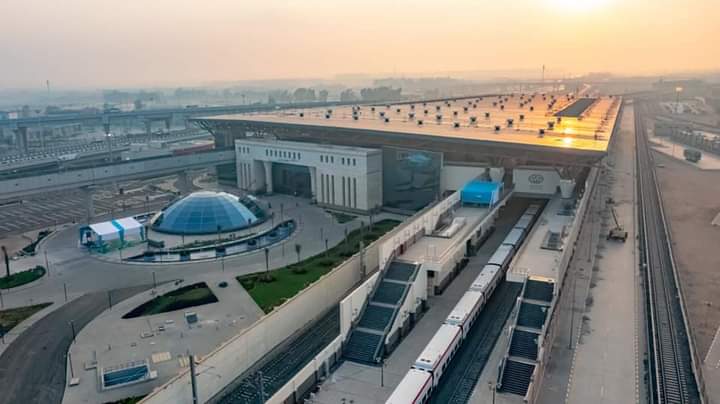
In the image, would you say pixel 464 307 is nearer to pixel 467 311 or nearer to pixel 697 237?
pixel 467 311

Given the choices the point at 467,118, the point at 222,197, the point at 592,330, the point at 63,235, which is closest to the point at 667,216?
the point at 467,118

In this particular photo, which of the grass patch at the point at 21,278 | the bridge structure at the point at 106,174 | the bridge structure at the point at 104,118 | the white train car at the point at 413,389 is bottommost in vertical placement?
the grass patch at the point at 21,278

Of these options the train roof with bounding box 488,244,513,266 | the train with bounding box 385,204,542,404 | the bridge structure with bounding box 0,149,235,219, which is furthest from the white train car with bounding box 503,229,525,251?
the bridge structure with bounding box 0,149,235,219

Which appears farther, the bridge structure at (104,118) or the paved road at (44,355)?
the bridge structure at (104,118)

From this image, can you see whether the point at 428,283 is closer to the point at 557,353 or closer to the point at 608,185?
the point at 557,353

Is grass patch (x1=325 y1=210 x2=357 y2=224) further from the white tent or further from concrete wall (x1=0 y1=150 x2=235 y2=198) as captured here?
concrete wall (x1=0 y1=150 x2=235 y2=198)

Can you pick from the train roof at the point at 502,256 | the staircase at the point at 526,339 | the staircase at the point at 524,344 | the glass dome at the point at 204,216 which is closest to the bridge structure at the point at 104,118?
the glass dome at the point at 204,216

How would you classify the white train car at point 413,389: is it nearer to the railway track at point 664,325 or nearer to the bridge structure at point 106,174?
the railway track at point 664,325
